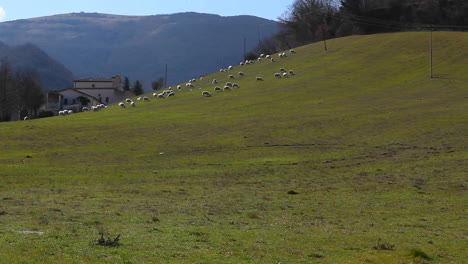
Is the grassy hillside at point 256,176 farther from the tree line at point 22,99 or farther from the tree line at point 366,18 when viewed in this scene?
the tree line at point 22,99

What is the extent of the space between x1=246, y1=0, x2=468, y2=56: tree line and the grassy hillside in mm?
38849

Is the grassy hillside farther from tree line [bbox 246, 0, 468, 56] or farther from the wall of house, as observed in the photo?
the wall of house

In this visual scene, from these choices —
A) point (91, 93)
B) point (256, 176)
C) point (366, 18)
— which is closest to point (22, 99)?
point (91, 93)

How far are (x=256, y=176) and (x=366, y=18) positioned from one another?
11171 centimetres

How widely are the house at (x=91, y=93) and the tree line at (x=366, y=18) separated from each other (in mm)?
36874

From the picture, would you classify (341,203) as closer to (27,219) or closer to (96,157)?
(27,219)

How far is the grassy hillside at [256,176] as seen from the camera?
17.0m

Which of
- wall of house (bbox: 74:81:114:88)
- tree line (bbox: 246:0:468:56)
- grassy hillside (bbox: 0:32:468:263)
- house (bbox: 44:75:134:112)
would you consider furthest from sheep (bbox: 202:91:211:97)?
wall of house (bbox: 74:81:114:88)

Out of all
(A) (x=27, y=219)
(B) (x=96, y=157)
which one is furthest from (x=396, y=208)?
(B) (x=96, y=157)

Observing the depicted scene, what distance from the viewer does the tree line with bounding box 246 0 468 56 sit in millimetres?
135500

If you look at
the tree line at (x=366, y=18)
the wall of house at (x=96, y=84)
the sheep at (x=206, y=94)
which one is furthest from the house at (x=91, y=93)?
the sheep at (x=206, y=94)

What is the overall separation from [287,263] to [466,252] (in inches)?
197

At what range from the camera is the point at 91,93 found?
17512 cm

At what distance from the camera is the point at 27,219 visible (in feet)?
70.4
